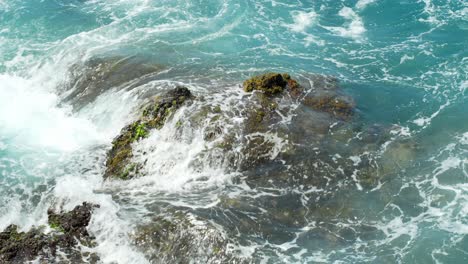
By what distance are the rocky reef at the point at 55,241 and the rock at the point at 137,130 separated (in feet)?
11.2

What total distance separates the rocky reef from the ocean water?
0.56 m

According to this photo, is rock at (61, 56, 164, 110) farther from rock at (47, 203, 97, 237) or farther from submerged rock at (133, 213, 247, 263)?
submerged rock at (133, 213, 247, 263)

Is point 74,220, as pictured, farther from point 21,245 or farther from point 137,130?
point 137,130

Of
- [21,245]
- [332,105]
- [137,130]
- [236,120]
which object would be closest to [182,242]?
[21,245]

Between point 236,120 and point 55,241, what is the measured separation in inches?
449

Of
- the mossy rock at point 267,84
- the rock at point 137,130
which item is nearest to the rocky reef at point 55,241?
the rock at point 137,130

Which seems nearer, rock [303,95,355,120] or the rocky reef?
the rocky reef

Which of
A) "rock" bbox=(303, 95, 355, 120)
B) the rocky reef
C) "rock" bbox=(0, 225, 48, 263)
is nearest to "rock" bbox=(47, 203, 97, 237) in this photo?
the rocky reef

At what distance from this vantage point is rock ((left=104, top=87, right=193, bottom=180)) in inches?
943

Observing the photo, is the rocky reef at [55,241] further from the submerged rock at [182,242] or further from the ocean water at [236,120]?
the submerged rock at [182,242]

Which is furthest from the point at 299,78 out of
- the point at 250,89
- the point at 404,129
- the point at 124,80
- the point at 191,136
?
the point at 124,80

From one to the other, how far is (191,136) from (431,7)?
28965 mm

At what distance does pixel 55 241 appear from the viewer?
1930 centimetres

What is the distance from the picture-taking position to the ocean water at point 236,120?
20.4m
